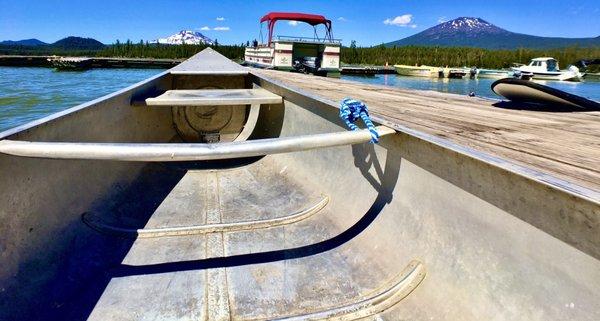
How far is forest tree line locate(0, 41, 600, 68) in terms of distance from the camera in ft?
191

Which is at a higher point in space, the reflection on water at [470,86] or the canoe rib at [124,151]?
the reflection on water at [470,86]

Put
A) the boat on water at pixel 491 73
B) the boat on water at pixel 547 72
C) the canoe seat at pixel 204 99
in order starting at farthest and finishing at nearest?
1. the boat on water at pixel 491 73
2. the boat on water at pixel 547 72
3. the canoe seat at pixel 204 99

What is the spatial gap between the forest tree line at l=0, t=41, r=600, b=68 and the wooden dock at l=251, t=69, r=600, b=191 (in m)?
56.9

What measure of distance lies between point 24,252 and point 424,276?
237cm

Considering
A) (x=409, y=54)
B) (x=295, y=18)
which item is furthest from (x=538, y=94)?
(x=409, y=54)

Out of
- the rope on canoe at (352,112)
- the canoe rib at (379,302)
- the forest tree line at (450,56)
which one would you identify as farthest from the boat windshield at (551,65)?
the canoe rib at (379,302)

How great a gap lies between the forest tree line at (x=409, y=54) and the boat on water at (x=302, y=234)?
2237 inches

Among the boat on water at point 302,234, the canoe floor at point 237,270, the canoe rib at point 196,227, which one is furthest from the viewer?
the canoe rib at point 196,227

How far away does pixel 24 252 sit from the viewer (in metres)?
2.23

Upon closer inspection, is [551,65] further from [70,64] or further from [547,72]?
[70,64]

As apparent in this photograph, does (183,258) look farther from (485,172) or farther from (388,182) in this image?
(485,172)

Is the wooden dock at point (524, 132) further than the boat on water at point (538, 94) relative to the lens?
No

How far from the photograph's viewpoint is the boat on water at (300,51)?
24.9m

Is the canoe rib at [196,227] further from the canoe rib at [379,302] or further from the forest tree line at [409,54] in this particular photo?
the forest tree line at [409,54]
